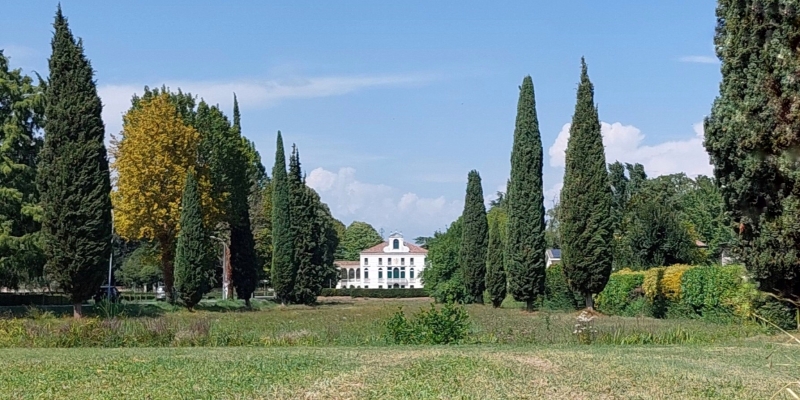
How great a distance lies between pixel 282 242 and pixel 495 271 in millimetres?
14013

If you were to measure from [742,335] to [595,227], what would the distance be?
1278 cm

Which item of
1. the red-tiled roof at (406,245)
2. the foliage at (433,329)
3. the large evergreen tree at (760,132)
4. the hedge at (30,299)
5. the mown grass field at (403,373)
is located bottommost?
the mown grass field at (403,373)

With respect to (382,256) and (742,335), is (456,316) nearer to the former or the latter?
(742,335)

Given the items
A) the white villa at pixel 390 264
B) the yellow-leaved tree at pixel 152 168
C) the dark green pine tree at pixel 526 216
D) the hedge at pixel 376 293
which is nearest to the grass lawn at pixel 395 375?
the dark green pine tree at pixel 526 216

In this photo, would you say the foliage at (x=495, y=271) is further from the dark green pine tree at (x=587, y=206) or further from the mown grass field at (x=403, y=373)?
the mown grass field at (x=403, y=373)

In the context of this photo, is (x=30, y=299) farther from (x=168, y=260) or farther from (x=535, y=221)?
(x=535, y=221)

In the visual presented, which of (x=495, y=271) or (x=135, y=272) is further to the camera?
(x=135, y=272)

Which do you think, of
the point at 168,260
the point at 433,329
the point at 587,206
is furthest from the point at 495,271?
the point at 433,329

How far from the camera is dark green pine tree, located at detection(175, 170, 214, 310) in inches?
1465

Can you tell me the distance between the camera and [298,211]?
50594 mm

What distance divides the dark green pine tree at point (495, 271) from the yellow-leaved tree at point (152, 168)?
16.3m

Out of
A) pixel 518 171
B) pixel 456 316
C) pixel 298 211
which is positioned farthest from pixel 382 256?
pixel 456 316

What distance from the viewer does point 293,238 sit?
158 feet

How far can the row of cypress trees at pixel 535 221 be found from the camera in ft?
95.1
